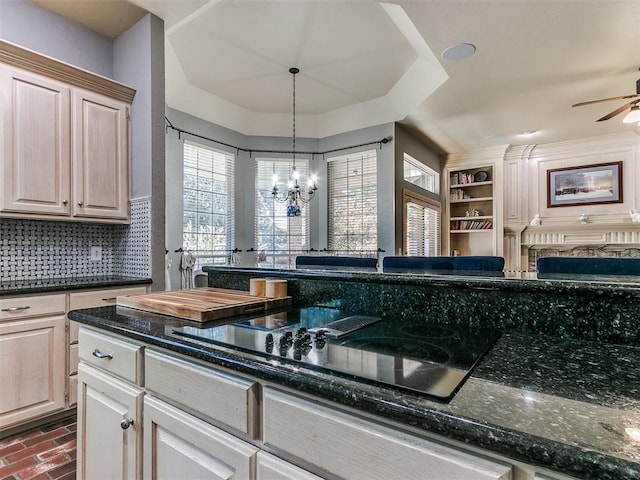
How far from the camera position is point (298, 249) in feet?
16.5

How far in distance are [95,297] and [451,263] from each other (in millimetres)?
2301

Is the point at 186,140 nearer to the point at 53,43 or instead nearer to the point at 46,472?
the point at 53,43

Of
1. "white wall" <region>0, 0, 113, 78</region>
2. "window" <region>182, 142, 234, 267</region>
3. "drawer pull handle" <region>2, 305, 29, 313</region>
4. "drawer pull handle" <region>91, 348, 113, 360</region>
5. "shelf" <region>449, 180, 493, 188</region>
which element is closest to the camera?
"drawer pull handle" <region>91, 348, 113, 360</region>

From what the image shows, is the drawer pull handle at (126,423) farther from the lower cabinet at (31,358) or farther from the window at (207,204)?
the window at (207,204)

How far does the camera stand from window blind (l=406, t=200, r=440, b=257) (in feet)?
16.2

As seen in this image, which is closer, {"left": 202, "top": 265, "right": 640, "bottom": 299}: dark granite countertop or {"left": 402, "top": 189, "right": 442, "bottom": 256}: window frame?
{"left": 202, "top": 265, "right": 640, "bottom": 299}: dark granite countertop

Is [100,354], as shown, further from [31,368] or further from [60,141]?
[60,141]

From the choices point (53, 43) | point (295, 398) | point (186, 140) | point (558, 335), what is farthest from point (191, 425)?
point (186, 140)

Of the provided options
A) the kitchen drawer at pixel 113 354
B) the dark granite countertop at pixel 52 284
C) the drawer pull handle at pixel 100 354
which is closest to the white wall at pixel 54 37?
the dark granite countertop at pixel 52 284

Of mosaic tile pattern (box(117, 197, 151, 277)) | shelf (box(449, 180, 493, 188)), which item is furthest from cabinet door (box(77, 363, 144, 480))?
shelf (box(449, 180, 493, 188))

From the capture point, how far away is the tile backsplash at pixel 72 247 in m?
2.46

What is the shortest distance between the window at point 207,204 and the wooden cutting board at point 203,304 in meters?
2.71

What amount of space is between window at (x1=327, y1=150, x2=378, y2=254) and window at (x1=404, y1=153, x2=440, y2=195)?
0.54m

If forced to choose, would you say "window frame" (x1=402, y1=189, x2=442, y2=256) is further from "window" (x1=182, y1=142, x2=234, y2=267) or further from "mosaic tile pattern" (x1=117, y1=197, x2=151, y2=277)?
"mosaic tile pattern" (x1=117, y1=197, x2=151, y2=277)
